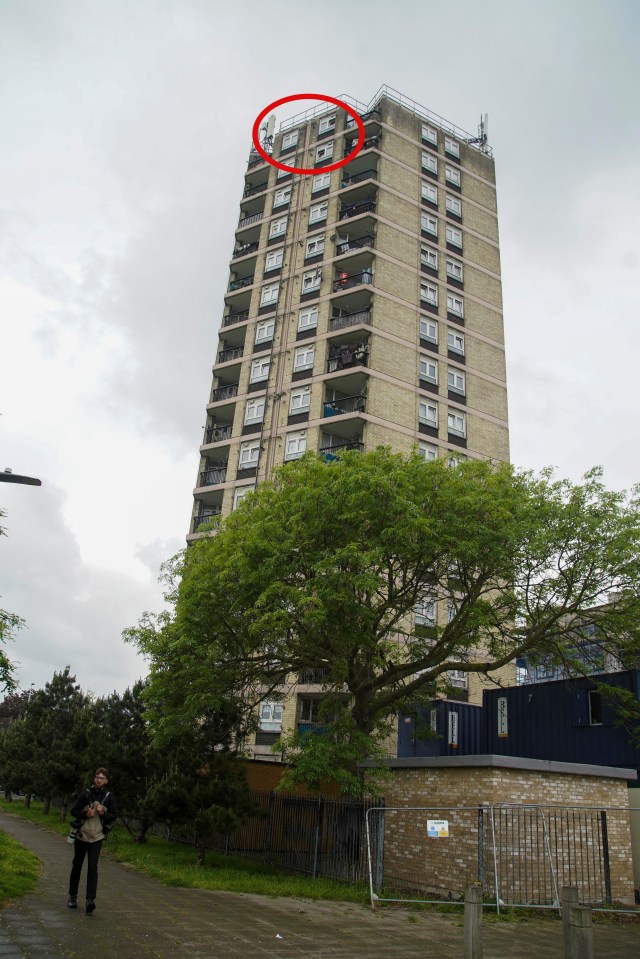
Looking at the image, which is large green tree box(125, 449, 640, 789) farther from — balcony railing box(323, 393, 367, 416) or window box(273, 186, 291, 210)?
window box(273, 186, 291, 210)

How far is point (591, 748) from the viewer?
71.1 ft

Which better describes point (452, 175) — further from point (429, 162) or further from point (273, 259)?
point (273, 259)

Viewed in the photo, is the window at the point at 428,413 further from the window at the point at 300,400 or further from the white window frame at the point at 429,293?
the white window frame at the point at 429,293

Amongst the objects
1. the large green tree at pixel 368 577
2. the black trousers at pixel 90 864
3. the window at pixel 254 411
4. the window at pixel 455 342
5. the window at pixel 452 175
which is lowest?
the black trousers at pixel 90 864

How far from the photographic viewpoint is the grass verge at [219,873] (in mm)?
14242

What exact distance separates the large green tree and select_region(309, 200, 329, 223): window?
92.0 feet

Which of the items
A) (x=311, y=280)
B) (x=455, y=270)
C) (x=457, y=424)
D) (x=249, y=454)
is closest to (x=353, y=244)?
(x=311, y=280)

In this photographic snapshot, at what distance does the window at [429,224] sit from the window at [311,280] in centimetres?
714

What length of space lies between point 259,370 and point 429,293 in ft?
35.5

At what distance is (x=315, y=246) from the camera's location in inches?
1715

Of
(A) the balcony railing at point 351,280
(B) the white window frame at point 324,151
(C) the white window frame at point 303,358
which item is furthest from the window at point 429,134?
(C) the white window frame at point 303,358

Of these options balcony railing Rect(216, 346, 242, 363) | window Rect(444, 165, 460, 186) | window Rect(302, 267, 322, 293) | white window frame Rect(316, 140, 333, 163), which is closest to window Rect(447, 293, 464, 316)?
window Rect(302, 267, 322, 293)

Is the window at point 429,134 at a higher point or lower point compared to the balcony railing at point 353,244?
higher

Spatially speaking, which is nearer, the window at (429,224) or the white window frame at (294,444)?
the white window frame at (294,444)
